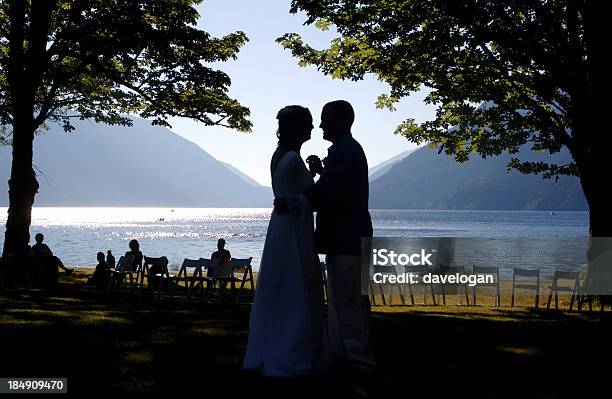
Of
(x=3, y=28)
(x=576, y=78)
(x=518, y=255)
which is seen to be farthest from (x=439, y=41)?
(x=518, y=255)

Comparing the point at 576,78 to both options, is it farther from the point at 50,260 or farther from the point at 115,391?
the point at 50,260

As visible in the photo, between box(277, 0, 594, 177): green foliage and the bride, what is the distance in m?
8.42

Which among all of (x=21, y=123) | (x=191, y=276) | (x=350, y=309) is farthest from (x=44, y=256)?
(x=350, y=309)

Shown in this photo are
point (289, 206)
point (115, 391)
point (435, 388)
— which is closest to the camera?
point (115, 391)

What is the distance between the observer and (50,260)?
17469mm

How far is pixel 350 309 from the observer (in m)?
6.41

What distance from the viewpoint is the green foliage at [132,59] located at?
62.2 ft

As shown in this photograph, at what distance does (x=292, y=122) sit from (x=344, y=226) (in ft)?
3.86

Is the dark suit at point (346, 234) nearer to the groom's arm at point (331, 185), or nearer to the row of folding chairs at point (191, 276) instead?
the groom's arm at point (331, 185)

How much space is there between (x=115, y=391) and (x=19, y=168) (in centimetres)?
1465

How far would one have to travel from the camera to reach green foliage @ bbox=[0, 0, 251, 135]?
1897cm

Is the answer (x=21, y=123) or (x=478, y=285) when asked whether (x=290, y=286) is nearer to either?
(x=478, y=285)

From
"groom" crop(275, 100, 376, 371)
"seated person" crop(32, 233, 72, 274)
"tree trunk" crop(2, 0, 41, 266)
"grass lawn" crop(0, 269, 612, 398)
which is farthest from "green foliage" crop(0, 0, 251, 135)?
"groom" crop(275, 100, 376, 371)

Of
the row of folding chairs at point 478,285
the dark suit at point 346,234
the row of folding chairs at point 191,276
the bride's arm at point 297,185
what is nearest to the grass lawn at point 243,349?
the dark suit at point 346,234
